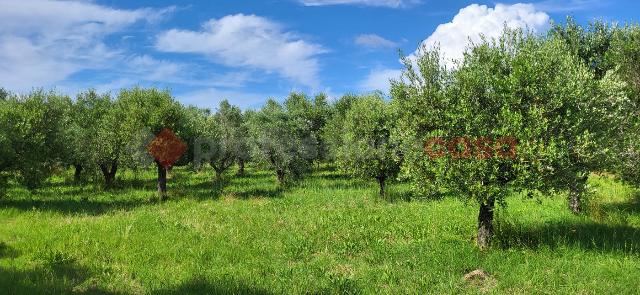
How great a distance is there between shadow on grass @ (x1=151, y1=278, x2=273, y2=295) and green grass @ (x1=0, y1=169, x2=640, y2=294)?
0.05 metres

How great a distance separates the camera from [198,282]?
12602 millimetres

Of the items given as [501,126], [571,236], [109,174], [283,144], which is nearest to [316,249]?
[501,126]

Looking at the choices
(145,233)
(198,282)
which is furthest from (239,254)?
(145,233)

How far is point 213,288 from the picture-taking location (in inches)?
475

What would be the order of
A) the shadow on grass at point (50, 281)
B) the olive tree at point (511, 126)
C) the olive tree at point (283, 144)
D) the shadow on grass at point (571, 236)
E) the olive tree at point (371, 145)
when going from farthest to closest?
the olive tree at point (283, 144) → the olive tree at point (371, 145) → the shadow on grass at point (571, 236) → the olive tree at point (511, 126) → the shadow on grass at point (50, 281)

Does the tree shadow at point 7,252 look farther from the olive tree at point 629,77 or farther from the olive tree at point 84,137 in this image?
the olive tree at point 629,77

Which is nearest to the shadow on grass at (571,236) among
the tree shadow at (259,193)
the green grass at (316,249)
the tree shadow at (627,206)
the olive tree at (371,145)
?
the green grass at (316,249)

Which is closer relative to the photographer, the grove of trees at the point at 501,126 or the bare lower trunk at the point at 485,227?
the grove of trees at the point at 501,126

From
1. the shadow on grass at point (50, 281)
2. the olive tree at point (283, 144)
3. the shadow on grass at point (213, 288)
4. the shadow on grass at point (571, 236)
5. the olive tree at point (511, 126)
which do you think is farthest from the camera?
the olive tree at point (283, 144)

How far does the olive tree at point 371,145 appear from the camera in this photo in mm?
29047

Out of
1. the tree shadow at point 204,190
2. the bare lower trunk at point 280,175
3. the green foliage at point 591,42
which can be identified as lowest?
the tree shadow at point 204,190

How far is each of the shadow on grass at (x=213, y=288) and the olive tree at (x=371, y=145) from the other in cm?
1774

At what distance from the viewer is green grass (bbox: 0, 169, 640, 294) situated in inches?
485

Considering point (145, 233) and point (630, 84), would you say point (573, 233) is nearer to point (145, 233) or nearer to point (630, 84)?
point (630, 84)
